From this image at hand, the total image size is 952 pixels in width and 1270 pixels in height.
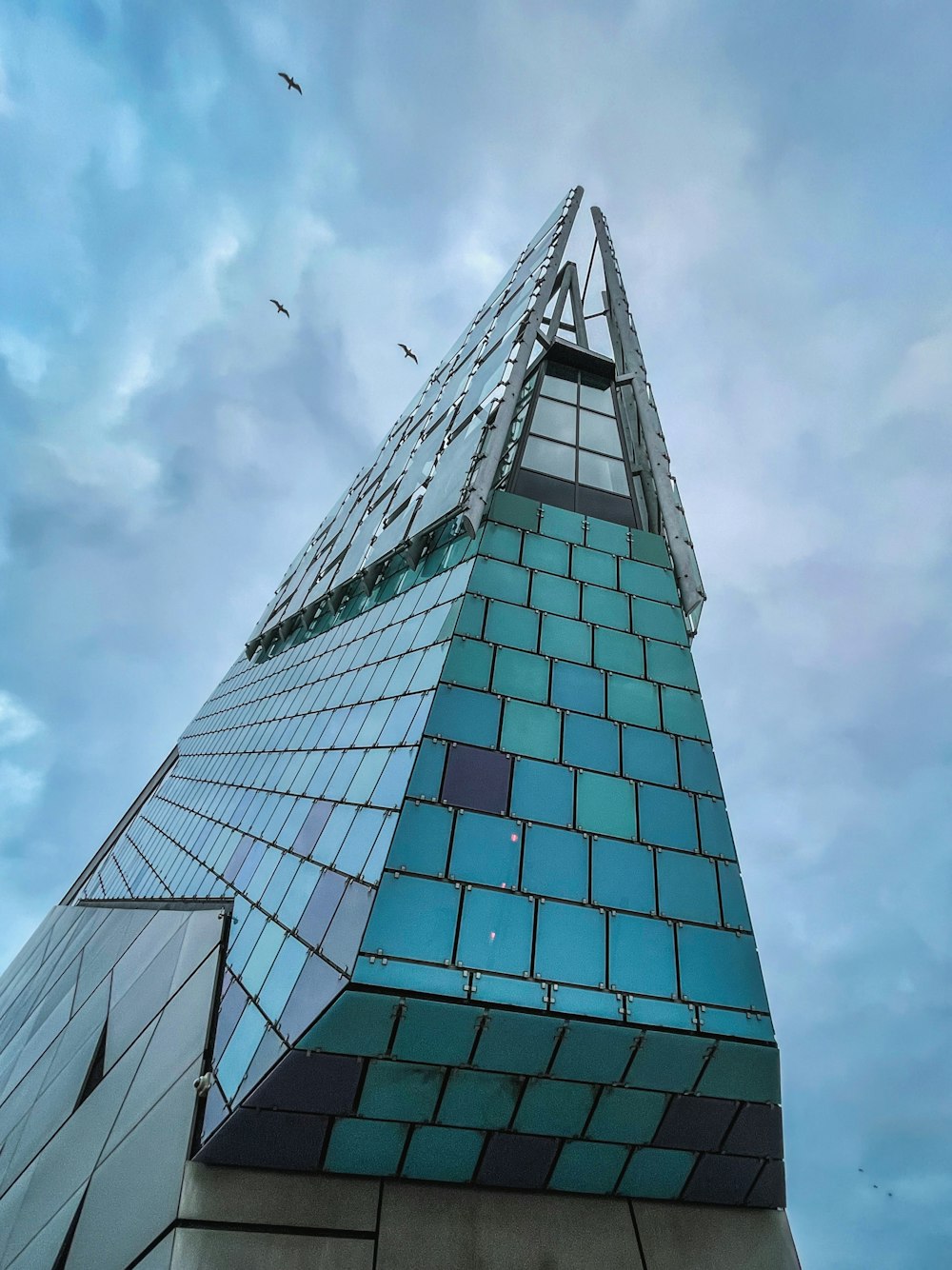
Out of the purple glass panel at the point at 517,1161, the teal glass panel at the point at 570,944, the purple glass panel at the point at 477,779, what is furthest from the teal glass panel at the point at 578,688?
the purple glass panel at the point at 517,1161

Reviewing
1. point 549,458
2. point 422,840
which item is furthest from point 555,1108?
point 549,458

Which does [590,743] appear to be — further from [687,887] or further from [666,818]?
[687,887]

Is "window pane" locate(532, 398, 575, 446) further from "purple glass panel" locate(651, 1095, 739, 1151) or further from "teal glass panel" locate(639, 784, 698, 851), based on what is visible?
"purple glass panel" locate(651, 1095, 739, 1151)

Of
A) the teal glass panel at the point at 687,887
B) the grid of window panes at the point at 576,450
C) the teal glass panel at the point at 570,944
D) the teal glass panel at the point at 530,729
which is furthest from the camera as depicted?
the grid of window panes at the point at 576,450

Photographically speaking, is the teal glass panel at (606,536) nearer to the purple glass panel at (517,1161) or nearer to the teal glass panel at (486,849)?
the teal glass panel at (486,849)

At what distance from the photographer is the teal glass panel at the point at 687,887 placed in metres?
10.9

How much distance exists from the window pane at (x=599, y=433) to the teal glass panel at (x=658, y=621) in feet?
22.3

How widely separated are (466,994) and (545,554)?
9.51m

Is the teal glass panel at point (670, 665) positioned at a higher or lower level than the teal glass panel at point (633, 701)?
higher

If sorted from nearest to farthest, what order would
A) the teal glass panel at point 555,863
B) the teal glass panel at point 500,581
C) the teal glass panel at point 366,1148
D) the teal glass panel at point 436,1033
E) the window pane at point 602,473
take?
1. the teal glass panel at point 436,1033
2. the teal glass panel at point 366,1148
3. the teal glass panel at point 555,863
4. the teal glass panel at point 500,581
5. the window pane at point 602,473

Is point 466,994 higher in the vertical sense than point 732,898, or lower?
lower

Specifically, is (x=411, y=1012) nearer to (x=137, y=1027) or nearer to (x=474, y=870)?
(x=474, y=870)

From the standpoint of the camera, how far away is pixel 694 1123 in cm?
1009

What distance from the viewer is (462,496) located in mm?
16094
